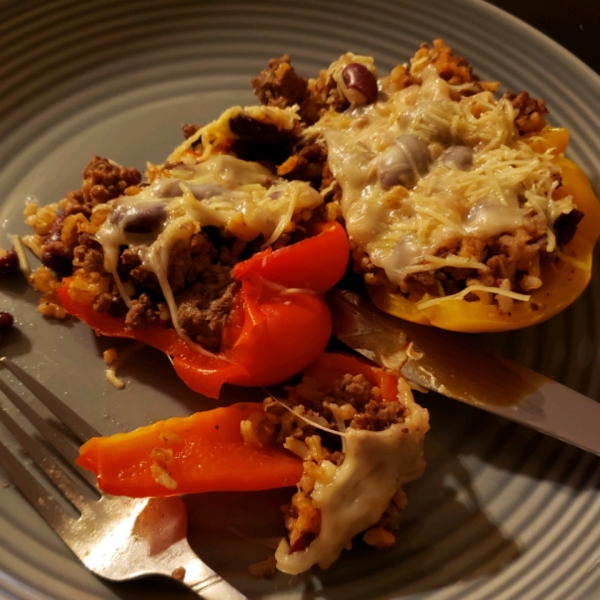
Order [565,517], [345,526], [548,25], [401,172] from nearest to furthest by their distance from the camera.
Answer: [345,526], [565,517], [401,172], [548,25]

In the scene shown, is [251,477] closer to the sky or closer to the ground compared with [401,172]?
closer to the ground

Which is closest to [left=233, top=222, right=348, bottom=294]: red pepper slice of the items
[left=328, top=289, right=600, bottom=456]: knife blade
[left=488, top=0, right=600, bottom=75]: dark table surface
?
[left=328, top=289, right=600, bottom=456]: knife blade

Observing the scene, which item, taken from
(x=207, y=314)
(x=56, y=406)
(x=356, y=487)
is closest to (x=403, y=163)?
(x=207, y=314)

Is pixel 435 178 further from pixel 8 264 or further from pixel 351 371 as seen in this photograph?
pixel 8 264

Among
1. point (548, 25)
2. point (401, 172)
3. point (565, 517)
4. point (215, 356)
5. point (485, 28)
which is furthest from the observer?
point (548, 25)

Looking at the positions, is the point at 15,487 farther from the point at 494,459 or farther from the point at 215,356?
the point at 494,459

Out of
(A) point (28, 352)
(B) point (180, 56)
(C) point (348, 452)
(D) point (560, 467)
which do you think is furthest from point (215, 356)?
(B) point (180, 56)

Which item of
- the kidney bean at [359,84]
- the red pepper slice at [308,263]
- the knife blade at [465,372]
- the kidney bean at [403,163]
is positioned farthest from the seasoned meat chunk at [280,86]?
the knife blade at [465,372]
